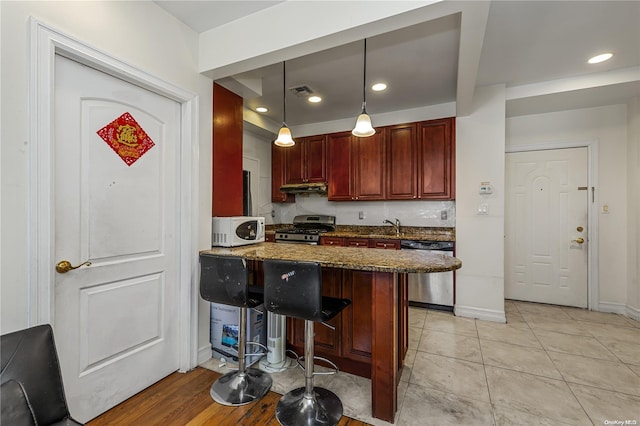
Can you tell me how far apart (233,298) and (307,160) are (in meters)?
3.06

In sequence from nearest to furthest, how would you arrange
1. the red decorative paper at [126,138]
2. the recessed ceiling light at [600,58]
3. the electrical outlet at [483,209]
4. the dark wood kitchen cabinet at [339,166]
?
1. the red decorative paper at [126,138]
2. the recessed ceiling light at [600,58]
3. the electrical outlet at [483,209]
4. the dark wood kitchen cabinet at [339,166]

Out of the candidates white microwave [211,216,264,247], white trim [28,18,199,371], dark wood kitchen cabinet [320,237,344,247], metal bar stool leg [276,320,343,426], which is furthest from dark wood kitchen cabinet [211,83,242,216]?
dark wood kitchen cabinet [320,237,344,247]

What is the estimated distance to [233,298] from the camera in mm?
1769

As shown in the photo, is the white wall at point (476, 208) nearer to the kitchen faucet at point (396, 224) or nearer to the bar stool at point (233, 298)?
the kitchen faucet at point (396, 224)

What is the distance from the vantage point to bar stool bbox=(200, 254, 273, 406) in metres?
1.75

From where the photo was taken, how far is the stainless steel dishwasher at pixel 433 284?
11.1 feet

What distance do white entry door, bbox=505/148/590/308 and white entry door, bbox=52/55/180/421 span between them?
4.14 meters

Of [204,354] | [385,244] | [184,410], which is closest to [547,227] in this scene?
[385,244]

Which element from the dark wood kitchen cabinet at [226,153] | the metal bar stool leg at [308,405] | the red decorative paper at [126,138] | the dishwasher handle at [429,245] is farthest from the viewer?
the dishwasher handle at [429,245]

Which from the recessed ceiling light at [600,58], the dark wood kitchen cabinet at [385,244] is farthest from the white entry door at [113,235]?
the recessed ceiling light at [600,58]

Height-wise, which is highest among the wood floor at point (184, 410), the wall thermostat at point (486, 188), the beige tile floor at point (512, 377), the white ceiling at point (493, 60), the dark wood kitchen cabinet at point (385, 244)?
the white ceiling at point (493, 60)

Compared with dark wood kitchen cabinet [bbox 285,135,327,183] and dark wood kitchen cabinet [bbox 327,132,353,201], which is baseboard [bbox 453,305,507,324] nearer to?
dark wood kitchen cabinet [bbox 327,132,353,201]

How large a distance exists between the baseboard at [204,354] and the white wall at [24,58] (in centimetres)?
118

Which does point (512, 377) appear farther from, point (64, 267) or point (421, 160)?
point (64, 267)
